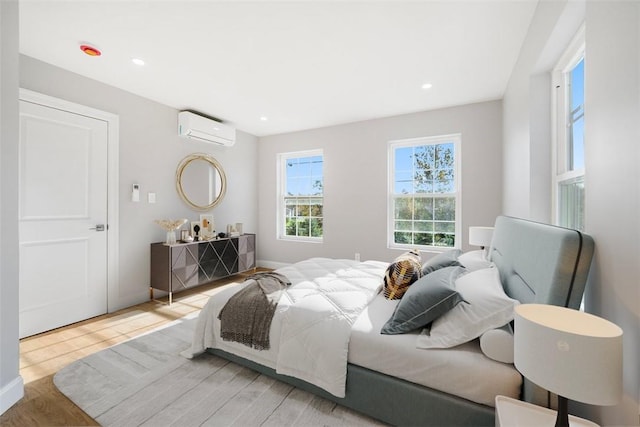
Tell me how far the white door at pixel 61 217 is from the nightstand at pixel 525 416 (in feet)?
12.2

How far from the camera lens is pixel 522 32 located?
2.19 metres

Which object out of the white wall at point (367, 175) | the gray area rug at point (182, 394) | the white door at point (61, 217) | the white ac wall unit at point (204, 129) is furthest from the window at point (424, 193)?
the white door at point (61, 217)

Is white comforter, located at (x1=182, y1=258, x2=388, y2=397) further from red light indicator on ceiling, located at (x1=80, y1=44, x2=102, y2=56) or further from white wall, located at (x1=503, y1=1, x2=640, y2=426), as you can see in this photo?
red light indicator on ceiling, located at (x1=80, y1=44, x2=102, y2=56)

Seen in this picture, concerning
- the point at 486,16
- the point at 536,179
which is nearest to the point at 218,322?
the point at 536,179

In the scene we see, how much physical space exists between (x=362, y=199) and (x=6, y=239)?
3794mm

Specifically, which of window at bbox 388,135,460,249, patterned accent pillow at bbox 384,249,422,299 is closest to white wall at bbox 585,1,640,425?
patterned accent pillow at bbox 384,249,422,299

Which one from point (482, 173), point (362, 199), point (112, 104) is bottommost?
point (362, 199)

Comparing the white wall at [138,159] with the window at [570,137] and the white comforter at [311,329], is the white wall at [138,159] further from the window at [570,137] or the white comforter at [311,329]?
the window at [570,137]

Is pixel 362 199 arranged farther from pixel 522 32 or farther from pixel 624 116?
pixel 624 116

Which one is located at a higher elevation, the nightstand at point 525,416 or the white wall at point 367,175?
the white wall at point 367,175

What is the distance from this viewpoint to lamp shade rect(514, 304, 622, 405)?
2.34ft

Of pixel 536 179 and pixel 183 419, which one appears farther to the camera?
pixel 536 179

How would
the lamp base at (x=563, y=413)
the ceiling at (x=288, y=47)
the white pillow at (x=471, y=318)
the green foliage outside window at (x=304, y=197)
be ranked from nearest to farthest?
the lamp base at (x=563, y=413)
the white pillow at (x=471, y=318)
the ceiling at (x=288, y=47)
the green foliage outside window at (x=304, y=197)

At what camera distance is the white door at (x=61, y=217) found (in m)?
2.55
